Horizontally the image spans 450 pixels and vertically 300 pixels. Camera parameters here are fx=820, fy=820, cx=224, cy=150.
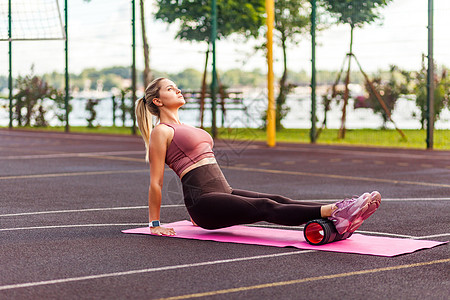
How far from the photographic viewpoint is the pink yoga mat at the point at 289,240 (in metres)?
5.91

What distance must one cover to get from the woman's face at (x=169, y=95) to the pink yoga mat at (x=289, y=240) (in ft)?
3.47

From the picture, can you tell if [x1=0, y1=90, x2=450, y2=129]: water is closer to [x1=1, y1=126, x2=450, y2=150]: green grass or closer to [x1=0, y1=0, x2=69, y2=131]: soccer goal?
[x1=1, y1=126, x2=450, y2=150]: green grass

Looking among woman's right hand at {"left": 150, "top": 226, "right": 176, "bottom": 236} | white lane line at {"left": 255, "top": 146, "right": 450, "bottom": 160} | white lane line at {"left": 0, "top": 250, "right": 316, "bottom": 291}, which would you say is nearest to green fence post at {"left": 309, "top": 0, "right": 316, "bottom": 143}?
white lane line at {"left": 255, "top": 146, "right": 450, "bottom": 160}

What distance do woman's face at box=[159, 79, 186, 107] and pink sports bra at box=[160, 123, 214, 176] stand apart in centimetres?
22

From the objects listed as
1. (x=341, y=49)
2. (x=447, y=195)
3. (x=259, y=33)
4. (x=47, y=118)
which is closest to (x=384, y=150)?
(x=341, y=49)

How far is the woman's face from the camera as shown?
6.78m

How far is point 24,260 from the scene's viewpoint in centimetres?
563

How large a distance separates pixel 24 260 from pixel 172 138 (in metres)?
1.64

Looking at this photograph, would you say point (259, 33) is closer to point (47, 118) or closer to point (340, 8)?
point (340, 8)

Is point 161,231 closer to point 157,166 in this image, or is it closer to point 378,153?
point 157,166

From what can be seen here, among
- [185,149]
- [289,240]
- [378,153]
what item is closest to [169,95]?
[185,149]

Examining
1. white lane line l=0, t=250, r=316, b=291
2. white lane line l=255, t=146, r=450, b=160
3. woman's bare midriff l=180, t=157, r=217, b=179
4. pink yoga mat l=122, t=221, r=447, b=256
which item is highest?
woman's bare midriff l=180, t=157, r=217, b=179

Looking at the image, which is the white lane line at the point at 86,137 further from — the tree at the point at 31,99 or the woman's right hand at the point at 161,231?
the woman's right hand at the point at 161,231

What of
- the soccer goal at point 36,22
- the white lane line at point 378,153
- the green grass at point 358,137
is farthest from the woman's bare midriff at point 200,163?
the green grass at point 358,137
